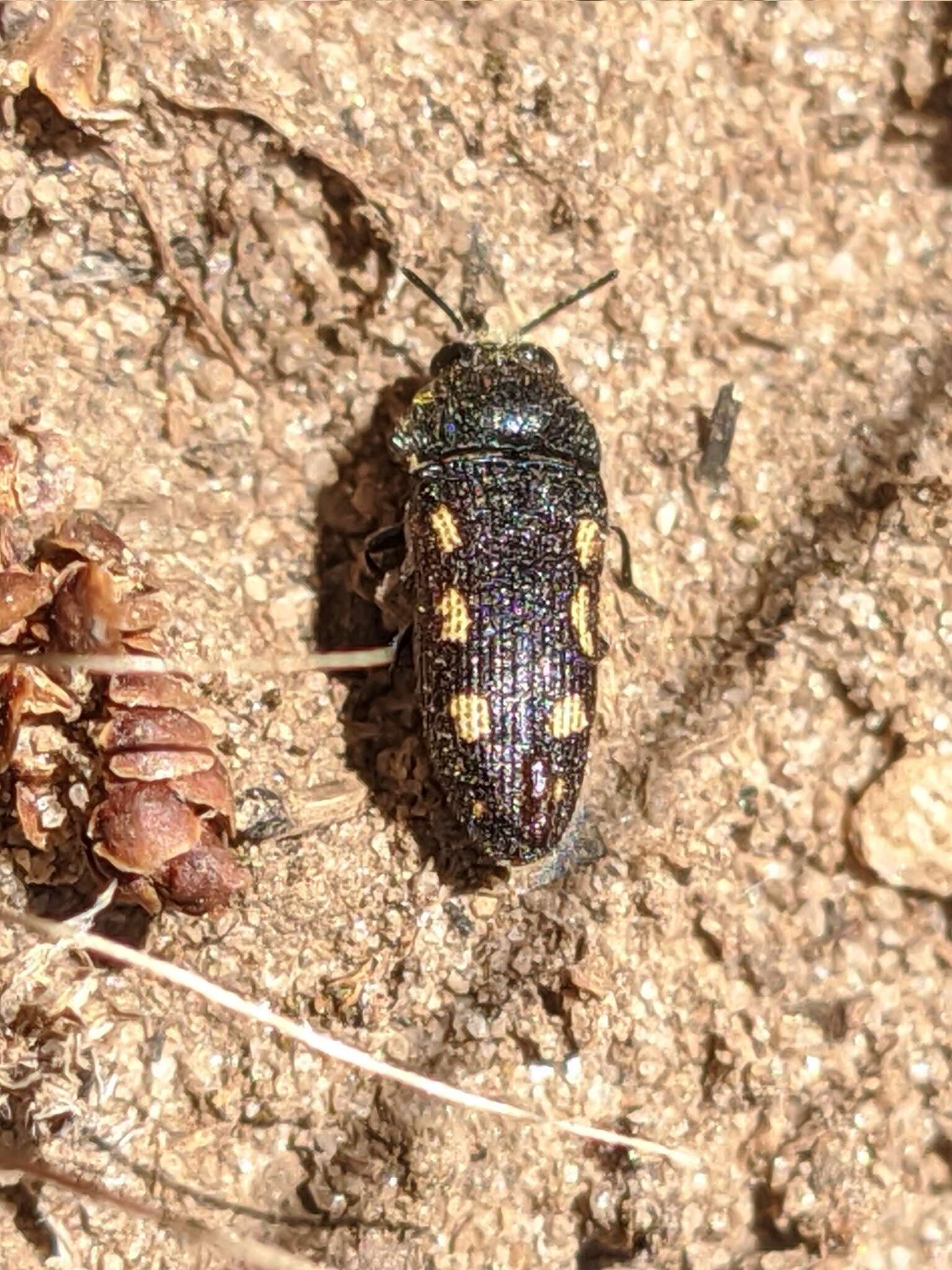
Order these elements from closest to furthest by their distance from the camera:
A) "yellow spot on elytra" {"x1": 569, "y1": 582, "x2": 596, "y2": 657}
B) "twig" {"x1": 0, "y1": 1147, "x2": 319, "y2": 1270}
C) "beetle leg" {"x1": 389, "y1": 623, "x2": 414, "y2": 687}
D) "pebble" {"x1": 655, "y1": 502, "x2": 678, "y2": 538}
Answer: "twig" {"x1": 0, "y1": 1147, "x2": 319, "y2": 1270}, "yellow spot on elytra" {"x1": 569, "y1": 582, "x2": 596, "y2": 657}, "beetle leg" {"x1": 389, "y1": 623, "x2": 414, "y2": 687}, "pebble" {"x1": 655, "y1": 502, "x2": 678, "y2": 538}

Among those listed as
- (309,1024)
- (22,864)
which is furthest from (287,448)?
(309,1024)

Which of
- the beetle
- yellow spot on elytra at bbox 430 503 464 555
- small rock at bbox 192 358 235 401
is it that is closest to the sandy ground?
small rock at bbox 192 358 235 401

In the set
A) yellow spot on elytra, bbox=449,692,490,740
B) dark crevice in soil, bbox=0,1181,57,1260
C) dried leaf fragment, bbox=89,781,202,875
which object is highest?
yellow spot on elytra, bbox=449,692,490,740

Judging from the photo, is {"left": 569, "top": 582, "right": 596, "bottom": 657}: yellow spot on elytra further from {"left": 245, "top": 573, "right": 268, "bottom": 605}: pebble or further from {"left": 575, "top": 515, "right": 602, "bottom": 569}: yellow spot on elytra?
{"left": 245, "top": 573, "right": 268, "bottom": 605}: pebble

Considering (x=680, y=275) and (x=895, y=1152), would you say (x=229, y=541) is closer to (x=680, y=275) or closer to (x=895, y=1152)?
(x=680, y=275)

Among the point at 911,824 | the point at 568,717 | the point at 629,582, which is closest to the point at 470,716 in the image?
the point at 568,717

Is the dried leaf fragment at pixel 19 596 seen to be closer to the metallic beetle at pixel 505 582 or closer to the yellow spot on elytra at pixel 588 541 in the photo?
the metallic beetle at pixel 505 582

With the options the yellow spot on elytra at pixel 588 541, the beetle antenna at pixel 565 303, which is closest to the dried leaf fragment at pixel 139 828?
the yellow spot on elytra at pixel 588 541

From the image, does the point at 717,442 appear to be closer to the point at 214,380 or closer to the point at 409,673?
the point at 409,673
